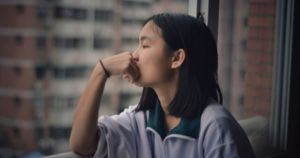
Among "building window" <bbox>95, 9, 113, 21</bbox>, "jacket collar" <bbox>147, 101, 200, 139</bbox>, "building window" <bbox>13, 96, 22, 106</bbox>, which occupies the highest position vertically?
"building window" <bbox>95, 9, 113, 21</bbox>

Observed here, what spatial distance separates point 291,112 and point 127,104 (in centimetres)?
128

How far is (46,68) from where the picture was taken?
1.16 metres

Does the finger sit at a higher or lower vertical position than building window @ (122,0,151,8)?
lower

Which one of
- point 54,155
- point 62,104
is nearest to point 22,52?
point 62,104

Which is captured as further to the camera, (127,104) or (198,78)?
(127,104)

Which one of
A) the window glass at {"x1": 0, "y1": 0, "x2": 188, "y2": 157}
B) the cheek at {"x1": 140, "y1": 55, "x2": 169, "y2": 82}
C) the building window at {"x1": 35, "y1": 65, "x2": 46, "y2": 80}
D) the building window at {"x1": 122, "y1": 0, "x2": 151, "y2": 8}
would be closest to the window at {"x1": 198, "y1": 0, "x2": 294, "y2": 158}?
the building window at {"x1": 122, "y1": 0, "x2": 151, "y2": 8}

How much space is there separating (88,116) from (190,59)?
329 mm

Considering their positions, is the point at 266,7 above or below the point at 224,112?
above

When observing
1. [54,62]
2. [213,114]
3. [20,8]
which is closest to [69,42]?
[54,62]

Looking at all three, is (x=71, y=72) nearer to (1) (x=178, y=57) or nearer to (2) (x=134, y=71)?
(2) (x=134, y=71)

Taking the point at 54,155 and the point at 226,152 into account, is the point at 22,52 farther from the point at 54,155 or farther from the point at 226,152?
the point at 226,152

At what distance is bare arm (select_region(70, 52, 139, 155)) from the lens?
3.64 feet

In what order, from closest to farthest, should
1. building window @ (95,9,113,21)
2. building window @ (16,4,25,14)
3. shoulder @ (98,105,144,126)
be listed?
1. building window @ (16,4,25,14)
2. shoulder @ (98,105,144,126)
3. building window @ (95,9,113,21)

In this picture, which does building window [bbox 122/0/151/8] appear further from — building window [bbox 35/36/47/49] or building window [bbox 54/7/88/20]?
building window [bbox 35/36/47/49]
